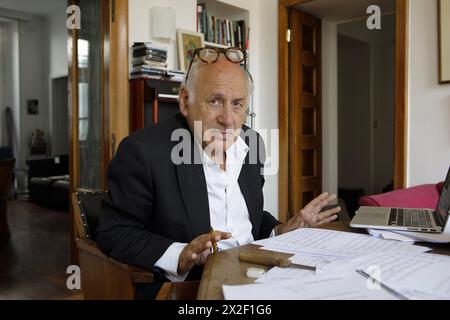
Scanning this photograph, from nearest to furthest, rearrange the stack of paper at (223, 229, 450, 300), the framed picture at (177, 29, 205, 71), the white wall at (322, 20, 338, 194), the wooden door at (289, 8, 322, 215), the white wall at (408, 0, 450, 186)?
1. the stack of paper at (223, 229, 450, 300)
2. the white wall at (408, 0, 450, 186)
3. the framed picture at (177, 29, 205, 71)
4. the wooden door at (289, 8, 322, 215)
5. the white wall at (322, 20, 338, 194)

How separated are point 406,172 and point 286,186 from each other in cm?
124

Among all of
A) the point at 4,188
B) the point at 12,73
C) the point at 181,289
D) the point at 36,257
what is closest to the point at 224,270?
the point at 181,289

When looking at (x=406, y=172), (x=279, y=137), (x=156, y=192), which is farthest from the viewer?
(x=279, y=137)

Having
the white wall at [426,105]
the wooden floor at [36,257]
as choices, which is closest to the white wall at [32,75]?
the wooden floor at [36,257]

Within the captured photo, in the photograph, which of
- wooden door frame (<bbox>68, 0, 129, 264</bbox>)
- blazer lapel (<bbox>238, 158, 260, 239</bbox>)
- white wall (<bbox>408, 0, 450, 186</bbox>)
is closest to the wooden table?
blazer lapel (<bbox>238, 158, 260, 239</bbox>)

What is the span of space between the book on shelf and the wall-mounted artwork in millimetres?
6033

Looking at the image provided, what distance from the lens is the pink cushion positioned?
2316 mm

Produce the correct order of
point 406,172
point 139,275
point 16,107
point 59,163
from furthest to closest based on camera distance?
point 16,107, point 59,163, point 406,172, point 139,275

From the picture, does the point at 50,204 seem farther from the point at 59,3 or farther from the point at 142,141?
the point at 142,141

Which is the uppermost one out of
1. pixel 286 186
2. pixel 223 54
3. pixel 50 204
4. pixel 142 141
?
pixel 223 54

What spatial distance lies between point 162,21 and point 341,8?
1.95m

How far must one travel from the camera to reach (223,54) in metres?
1.38

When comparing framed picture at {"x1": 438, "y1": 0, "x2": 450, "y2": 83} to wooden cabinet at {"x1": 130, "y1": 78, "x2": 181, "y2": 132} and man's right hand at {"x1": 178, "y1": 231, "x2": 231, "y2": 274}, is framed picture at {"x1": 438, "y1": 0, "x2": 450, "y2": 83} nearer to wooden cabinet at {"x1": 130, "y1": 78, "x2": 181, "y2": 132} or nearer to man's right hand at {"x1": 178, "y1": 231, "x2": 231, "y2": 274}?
wooden cabinet at {"x1": 130, "y1": 78, "x2": 181, "y2": 132}

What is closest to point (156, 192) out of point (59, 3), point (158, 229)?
point (158, 229)
